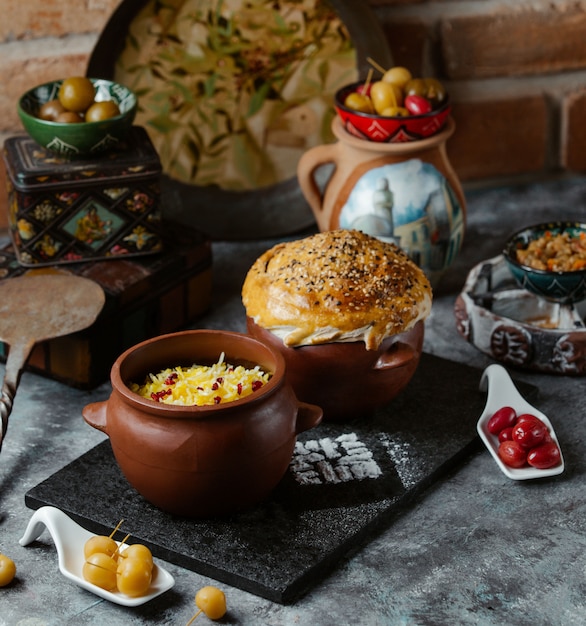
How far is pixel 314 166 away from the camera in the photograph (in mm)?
1418

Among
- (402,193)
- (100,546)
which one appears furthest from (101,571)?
(402,193)

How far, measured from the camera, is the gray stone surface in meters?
0.87

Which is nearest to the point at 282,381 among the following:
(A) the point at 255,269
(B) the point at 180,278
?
(A) the point at 255,269

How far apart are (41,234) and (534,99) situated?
2.90 ft

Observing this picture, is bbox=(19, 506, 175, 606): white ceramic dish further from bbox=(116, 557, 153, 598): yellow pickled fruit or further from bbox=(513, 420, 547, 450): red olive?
bbox=(513, 420, 547, 450): red olive

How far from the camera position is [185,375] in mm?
992

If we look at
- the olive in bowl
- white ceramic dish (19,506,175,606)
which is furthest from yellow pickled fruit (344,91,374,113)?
white ceramic dish (19,506,175,606)

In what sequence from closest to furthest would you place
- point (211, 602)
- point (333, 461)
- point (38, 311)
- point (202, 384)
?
point (211, 602), point (202, 384), point (333, 461), point (38, 311)

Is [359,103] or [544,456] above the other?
[359,103]

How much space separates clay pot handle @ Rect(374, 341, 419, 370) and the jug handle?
15.8 inches

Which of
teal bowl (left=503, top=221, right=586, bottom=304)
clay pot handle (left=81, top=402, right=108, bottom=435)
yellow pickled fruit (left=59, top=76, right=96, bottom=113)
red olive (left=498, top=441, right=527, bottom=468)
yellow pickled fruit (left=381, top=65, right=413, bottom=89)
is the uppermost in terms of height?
yellow pickled fruit (left=59, top=76, right=96, bottom=113)

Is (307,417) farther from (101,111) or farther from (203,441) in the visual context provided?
(101,111)

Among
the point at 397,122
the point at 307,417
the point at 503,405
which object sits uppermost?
the point at 397,122

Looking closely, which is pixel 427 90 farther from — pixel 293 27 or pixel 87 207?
pixel 87 207
